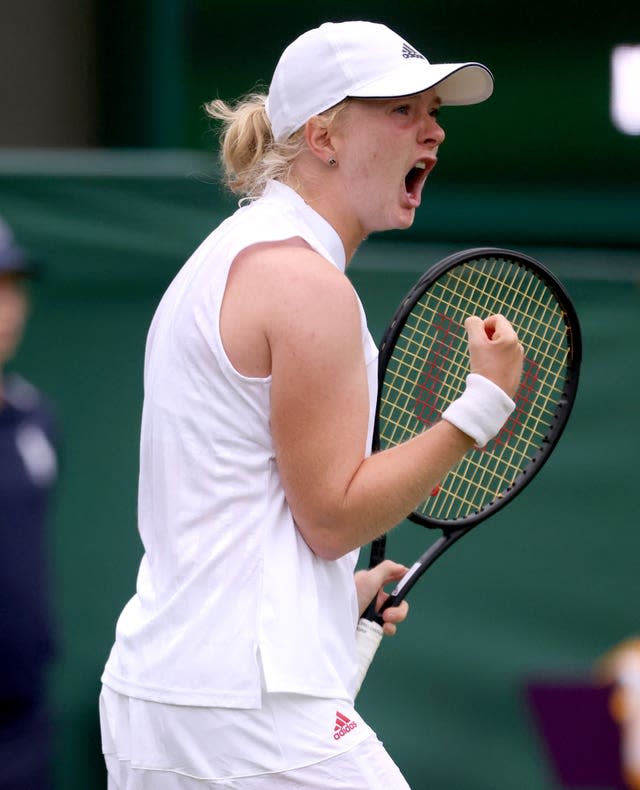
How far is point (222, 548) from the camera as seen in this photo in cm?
183

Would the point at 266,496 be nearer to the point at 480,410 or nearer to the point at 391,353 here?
the point at 480,410

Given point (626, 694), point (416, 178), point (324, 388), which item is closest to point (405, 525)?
point (626, 694)

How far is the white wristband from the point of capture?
1.87 meters

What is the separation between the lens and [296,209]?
1.95 m

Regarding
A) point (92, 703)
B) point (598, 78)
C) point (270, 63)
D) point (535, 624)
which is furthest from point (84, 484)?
point (598, 78)

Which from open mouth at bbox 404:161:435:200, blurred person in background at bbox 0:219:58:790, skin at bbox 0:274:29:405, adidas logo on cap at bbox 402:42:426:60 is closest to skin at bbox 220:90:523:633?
open mouth at bbox 404:161:435:200

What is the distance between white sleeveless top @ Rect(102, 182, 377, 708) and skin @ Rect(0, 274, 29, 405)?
3.32 ft

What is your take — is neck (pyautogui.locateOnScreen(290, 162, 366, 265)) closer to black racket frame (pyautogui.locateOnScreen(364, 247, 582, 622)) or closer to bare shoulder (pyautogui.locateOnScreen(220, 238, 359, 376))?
bare shoulder (pyautogui.locateOnScreen(220, 238, 359, 376))

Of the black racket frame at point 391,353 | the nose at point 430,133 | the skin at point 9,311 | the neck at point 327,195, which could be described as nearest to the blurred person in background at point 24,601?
the skin at point 9,311

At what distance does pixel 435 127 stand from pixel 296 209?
0.26 m

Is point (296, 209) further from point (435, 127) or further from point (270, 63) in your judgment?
point (270, 63)

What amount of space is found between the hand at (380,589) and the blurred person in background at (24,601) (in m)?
0.64

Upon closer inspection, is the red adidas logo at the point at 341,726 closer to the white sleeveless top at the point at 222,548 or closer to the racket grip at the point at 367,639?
the white sleeveless top at the point at 222,548

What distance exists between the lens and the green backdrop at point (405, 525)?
321 cm
